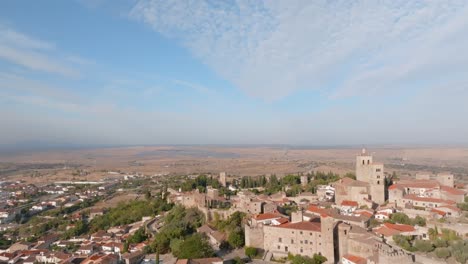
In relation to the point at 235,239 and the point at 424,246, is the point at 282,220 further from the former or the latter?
the point at 424,246

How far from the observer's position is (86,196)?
59.7 metres

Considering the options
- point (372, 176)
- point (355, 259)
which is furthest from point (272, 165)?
point (355, 259)

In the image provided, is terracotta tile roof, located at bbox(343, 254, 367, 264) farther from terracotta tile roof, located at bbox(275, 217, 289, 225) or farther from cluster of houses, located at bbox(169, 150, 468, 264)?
terracotta tile roof, located at bbox(275, 217, 289, 225)

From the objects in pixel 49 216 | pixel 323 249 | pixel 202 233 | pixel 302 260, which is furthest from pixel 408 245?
pixel 49 216

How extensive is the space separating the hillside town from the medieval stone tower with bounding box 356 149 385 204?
7 centimetres

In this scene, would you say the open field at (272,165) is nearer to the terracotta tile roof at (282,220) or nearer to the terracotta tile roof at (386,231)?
the terracotta tile roof at (386,231)

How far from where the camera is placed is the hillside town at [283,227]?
18.3 metres

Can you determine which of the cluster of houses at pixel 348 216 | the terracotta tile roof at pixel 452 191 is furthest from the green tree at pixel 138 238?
the terracotta tile roof at pixel 452 191

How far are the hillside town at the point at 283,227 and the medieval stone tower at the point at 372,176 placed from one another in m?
0.07

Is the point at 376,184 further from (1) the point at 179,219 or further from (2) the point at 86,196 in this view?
(2) the point at 86,196

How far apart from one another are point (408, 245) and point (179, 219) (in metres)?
17.7

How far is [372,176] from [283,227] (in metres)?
11.1

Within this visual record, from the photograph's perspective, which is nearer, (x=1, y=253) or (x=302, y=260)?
(x=302, y=260)

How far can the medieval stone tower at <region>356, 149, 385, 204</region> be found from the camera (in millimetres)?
26094
